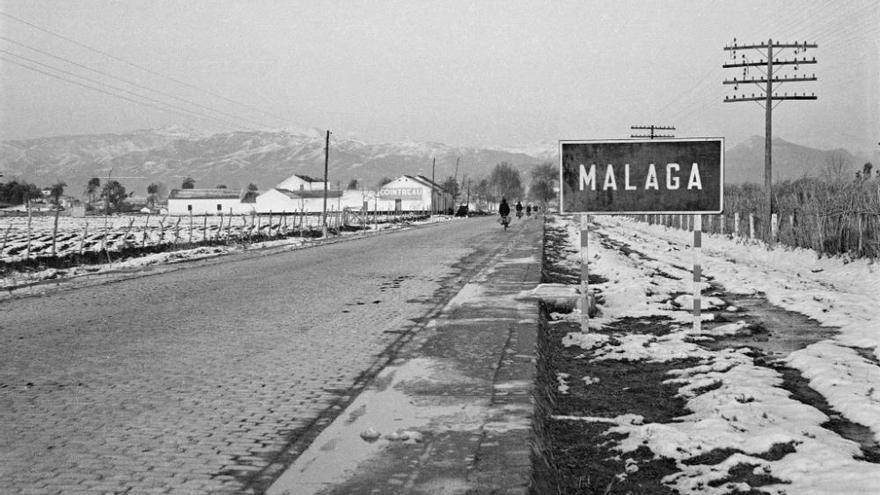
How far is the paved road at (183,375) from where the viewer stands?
4070 millimetres

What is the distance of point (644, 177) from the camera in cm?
884

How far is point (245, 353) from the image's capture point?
7262mm

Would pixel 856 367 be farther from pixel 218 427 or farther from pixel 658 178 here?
pixel 218 427

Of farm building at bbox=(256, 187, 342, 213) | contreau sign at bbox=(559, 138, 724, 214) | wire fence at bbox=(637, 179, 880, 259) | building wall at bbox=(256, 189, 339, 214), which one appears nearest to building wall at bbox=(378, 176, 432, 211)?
building wall at bbox=(256, 189, 339, 214)

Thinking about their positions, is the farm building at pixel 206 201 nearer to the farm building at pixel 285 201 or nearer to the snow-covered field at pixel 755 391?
the farm building at pixel 285 201

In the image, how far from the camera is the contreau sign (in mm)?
8664

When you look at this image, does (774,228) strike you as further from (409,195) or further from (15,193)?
(15,193)

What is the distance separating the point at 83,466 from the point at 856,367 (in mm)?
6530

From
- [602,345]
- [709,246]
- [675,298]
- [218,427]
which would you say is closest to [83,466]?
[218,427]

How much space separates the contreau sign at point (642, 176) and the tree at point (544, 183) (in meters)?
151

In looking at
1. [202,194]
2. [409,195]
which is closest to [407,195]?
[409,195]

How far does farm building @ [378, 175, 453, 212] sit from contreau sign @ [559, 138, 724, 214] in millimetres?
127516

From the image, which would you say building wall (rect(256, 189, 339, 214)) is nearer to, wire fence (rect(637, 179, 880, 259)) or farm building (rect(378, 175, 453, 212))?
farm building (rect(378, 175, 453, 212))

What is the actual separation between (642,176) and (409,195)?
132m
